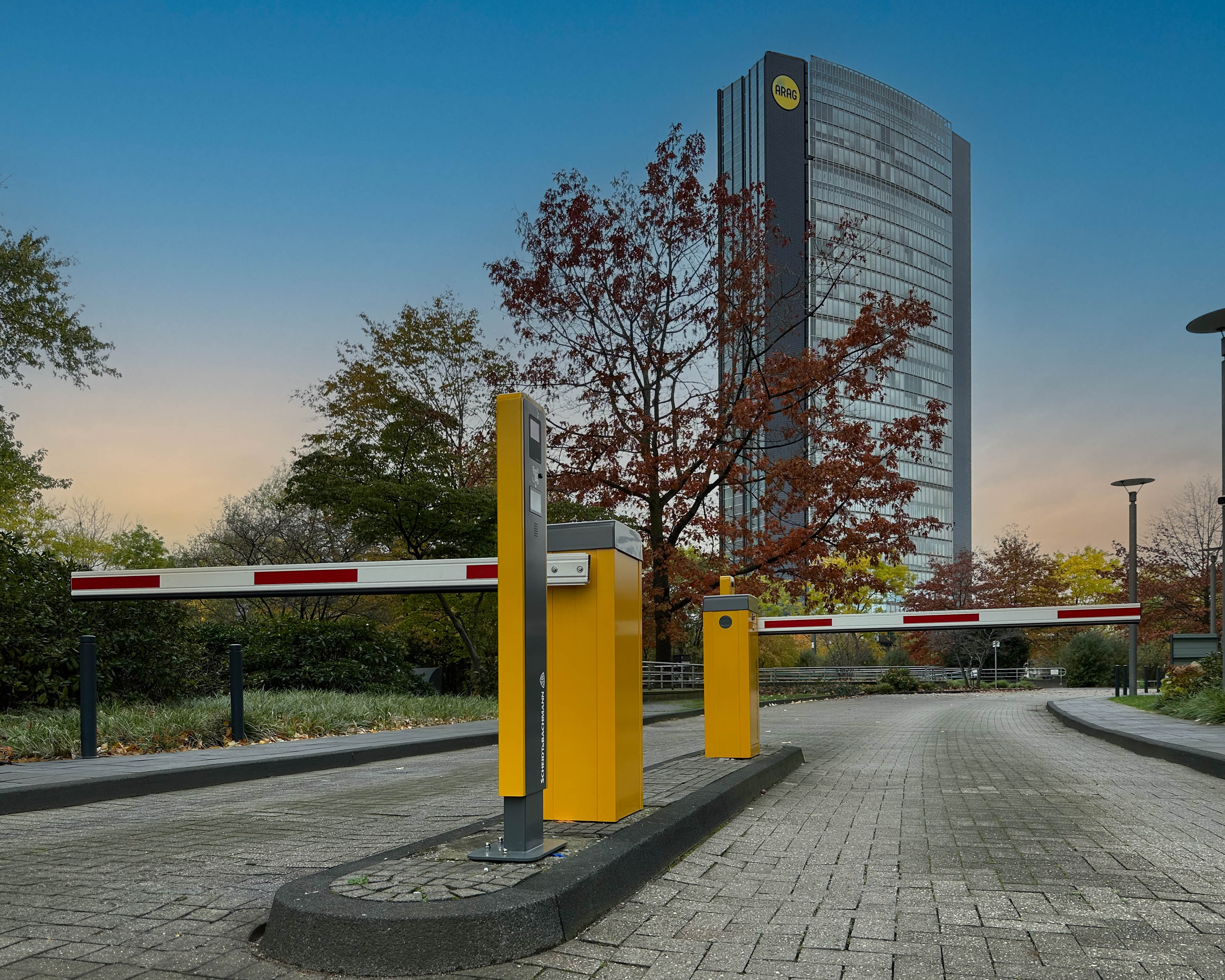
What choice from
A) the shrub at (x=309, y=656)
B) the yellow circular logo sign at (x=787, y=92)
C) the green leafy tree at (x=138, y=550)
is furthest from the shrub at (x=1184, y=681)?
the yellow circular logo sign at (x=787, y=92)

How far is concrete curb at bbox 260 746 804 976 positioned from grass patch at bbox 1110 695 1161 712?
19669 millimetres

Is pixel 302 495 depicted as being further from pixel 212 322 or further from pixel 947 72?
pixel 947 72

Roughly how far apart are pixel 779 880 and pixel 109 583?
33.8ft

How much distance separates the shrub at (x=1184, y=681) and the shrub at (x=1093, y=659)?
24396 mm

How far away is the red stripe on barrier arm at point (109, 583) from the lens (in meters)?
11.9

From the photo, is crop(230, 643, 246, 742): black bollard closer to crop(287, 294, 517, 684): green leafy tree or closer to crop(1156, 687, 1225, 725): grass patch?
crop(287, 294, 517, 684): green leafy tree

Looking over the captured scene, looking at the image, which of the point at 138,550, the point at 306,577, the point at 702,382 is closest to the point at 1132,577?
the point at 702,382

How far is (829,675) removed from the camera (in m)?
47.1

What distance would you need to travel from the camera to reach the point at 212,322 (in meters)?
19.8

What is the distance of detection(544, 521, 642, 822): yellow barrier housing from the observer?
482 centimetres

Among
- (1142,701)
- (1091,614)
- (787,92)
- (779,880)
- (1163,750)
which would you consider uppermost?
(787,92)

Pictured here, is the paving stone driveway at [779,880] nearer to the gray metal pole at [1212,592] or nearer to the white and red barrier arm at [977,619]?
the white and red barrier arm at [977,619]

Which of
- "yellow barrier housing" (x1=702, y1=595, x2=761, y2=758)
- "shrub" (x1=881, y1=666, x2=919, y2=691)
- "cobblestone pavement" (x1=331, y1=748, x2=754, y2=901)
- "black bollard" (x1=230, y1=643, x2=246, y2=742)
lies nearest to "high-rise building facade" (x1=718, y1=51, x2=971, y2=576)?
"shrub" (x1=881, y1=666, x2=919, y2=691)

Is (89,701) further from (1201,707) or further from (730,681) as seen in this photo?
(1201,707)
